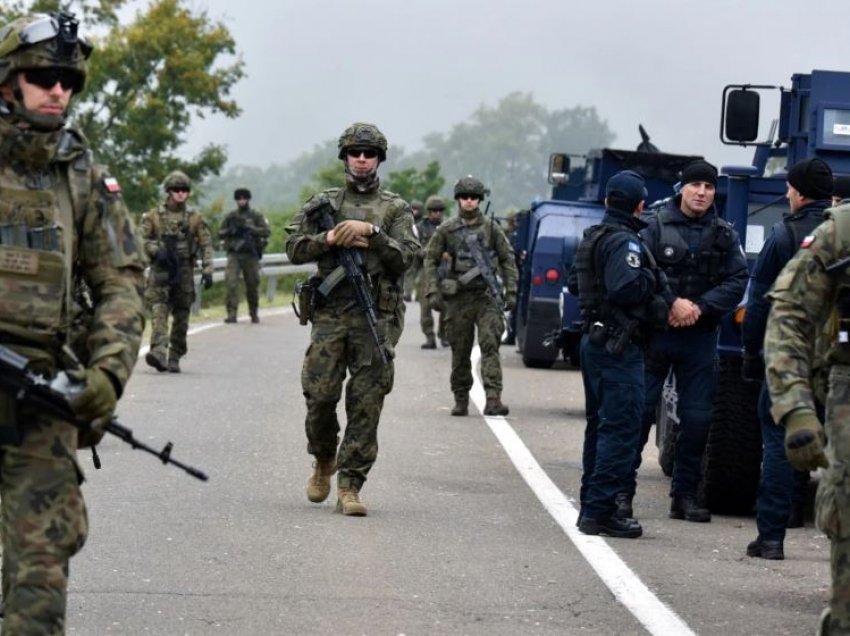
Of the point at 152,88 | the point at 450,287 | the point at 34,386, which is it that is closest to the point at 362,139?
the point at 34,386

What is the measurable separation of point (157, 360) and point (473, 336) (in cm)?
400

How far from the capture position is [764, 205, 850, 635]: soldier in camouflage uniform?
5855 mm

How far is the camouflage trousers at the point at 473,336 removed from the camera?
1664 cm

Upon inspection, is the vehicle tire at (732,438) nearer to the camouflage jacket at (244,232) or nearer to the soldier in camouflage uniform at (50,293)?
the soldier in camouflage uniform at (50,293)

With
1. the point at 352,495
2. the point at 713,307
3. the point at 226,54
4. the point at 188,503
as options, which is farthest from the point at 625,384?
the point at 226,54

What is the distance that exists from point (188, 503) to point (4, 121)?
214 inches

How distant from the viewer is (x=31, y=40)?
5762mm

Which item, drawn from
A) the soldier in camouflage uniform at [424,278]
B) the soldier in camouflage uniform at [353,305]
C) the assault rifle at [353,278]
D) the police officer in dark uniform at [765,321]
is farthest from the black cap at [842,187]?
the soldier in camouflage uniform at [424,278]

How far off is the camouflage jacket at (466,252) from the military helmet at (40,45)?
36.1ft

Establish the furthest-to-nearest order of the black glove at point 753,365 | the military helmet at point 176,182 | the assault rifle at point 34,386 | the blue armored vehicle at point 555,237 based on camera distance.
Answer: the blue armored vehicle at point 555,237 < the military helmet at point 176,182 < the black glove at point 753,365 < the assault rifle at point 34,386

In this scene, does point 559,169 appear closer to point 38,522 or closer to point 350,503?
point 350,503

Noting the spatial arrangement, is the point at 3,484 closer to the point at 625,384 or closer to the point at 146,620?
the point at 146,620

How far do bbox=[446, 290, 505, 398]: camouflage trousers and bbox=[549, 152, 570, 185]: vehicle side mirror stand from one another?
7.56 meters

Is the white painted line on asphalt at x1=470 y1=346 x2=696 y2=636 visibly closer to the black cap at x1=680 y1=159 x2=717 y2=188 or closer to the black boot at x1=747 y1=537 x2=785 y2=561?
the black boot at x1=747 y1=537 x2=785 y2=561
